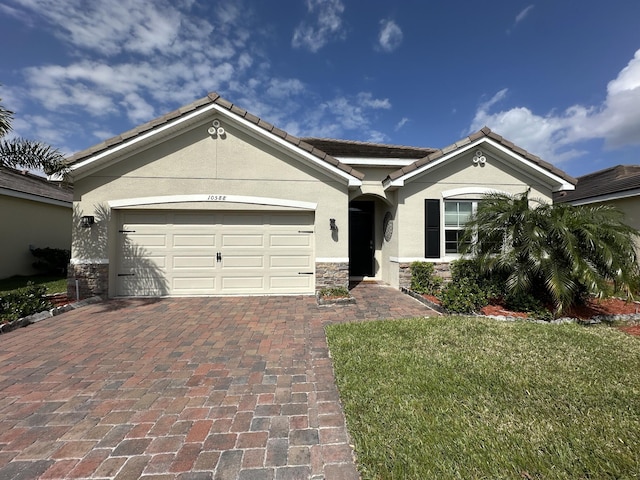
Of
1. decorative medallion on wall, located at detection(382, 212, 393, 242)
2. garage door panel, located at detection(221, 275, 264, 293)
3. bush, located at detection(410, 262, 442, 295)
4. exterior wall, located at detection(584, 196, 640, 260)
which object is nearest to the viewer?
garage door panel, located at detection(221, 275, 264, 293)

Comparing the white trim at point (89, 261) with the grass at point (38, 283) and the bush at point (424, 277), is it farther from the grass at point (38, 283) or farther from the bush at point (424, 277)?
the bush at point (424, 277)

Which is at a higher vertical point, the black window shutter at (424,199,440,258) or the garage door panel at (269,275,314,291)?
the black window shutter at (424,199,440,258)

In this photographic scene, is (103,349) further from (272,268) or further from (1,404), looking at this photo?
(272,268)

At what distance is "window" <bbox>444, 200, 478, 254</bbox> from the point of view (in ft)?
29.4

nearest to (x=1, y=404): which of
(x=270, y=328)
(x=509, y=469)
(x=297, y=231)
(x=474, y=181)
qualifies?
(x=270, y=328)

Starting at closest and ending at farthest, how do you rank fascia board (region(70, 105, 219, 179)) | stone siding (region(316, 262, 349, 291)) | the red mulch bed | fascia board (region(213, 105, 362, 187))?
1. the red mulch bed
2. fascia board (region(70, 105, 219, 179))
3. fascia board (region(213, 105, 362, 187))
4. stone siding (region(316, 262, 349, 291))

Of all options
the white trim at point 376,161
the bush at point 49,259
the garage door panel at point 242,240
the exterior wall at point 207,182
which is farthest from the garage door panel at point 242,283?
the bush at point 49,259

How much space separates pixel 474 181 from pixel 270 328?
7742 mm

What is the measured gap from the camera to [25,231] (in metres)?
11.5

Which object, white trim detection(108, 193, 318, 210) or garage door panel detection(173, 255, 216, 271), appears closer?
white trim detection(108, 193, 318, 210)

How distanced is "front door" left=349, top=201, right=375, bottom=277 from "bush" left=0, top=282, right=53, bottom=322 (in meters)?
8.50

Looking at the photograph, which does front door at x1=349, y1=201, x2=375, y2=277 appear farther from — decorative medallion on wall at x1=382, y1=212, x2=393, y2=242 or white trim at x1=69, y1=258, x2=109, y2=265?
white trim at x1=69, y1=258, x2=109, y2=265

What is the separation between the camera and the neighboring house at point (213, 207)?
7539 mm

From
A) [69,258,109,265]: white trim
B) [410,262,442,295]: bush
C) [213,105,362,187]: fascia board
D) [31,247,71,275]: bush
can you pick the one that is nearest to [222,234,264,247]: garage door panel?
[213,105,362,187]: fascia board
